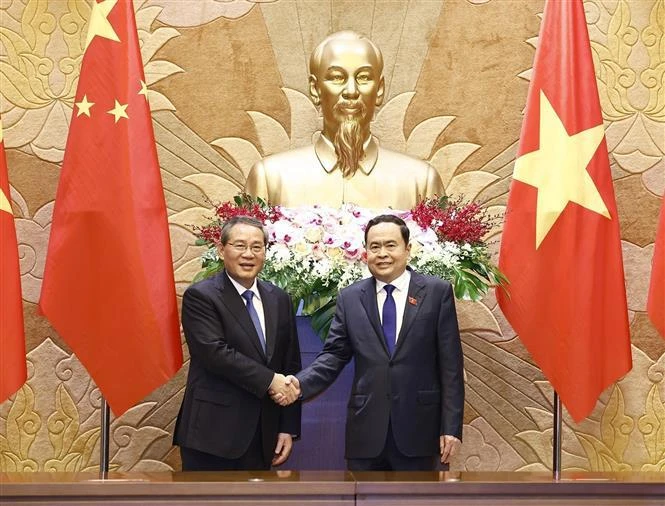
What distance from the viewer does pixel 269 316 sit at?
3664 millimetres

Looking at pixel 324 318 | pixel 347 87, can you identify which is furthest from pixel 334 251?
pixel 347 87

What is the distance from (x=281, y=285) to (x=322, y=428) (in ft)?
2.09

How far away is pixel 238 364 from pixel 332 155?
176cm

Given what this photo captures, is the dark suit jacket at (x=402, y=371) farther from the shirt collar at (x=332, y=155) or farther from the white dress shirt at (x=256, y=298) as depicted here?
the shirt collar at (x=332, y=155)

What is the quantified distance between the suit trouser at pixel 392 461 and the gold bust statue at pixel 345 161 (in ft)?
5.29

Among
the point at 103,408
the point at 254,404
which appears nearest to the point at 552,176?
the point at 254,404

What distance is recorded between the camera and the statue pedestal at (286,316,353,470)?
399 cm

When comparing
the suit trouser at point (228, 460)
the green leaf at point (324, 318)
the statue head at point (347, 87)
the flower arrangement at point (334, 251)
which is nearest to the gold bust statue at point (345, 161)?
the statue head at point (347, 87)

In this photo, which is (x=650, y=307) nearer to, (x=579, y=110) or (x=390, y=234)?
(x=579, y=110)

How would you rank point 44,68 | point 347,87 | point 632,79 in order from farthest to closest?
1. point 632,79
2. point 44,68
3. point 347,87

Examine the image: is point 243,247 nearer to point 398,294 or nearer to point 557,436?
point 398,294

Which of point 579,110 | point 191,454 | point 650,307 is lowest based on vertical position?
point 191,454

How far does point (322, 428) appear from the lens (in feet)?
13.1

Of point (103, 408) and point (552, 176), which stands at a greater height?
point (552, 176)
